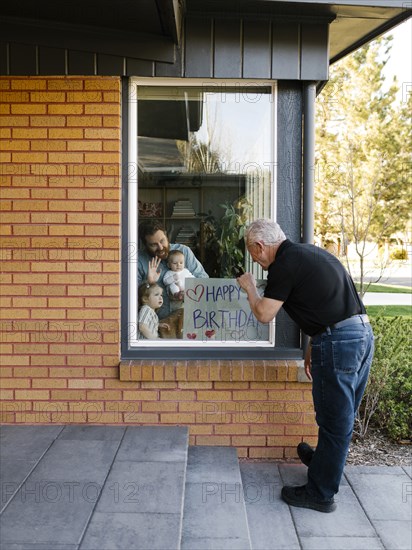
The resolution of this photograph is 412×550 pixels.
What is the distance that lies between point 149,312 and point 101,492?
1.53 m

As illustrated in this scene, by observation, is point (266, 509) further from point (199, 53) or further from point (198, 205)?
point (199, 53)

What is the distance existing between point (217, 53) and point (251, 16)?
35cm

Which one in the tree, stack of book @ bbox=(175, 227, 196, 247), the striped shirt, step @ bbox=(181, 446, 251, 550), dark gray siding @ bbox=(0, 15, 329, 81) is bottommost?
step @ bbox=(181, 446, 251, 550)

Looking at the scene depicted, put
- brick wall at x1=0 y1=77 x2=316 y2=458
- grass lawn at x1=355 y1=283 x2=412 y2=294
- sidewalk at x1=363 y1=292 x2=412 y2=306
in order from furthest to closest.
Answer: grass lawn at x1=355 y1=283 x2=412 y2=294 < sidewalk at x1=363 y1=292 x2=412 y2=306 < brick wall at x1=0 y1=77 x2=316 y2=458

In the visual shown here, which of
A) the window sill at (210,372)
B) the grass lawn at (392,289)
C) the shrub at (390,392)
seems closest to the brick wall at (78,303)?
the window sill at (210,372)

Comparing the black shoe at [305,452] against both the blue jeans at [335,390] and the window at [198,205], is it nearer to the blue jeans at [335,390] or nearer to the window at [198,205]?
the blue jeans at [335,390]

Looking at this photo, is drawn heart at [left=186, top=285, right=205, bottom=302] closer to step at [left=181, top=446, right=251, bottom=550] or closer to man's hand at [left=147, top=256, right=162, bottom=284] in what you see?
man's hand at [left=147, top=256, right=162, bottom=284]

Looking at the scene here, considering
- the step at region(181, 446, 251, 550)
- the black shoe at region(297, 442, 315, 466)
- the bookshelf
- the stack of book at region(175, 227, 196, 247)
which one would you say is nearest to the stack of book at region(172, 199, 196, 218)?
the bookshelf

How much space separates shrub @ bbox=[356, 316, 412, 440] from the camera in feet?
15.6

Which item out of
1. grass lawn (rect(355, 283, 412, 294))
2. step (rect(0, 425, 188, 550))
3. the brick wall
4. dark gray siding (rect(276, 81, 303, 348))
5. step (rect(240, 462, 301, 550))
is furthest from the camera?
grass lawn (rect(355, 283, 412, 294))

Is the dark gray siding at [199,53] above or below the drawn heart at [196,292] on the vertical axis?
above

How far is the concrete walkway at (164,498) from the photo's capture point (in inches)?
111

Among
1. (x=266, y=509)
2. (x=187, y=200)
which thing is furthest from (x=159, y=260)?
(x=266, y=509)

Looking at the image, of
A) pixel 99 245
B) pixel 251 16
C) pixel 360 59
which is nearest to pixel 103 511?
pixel 99 245
